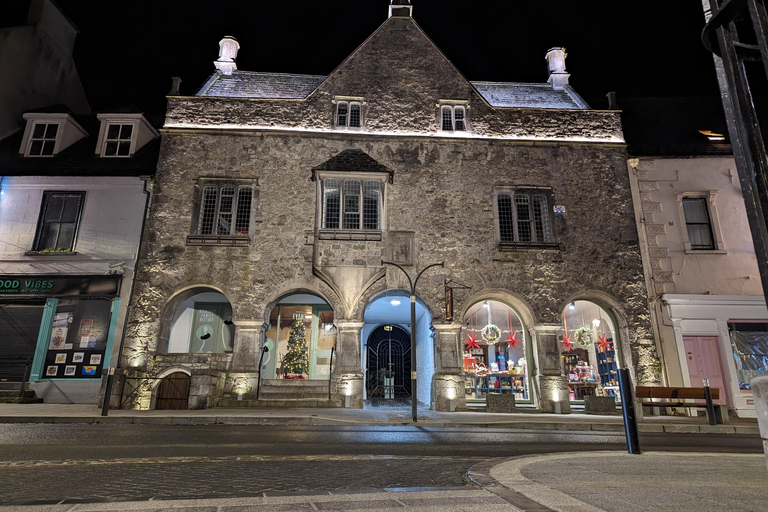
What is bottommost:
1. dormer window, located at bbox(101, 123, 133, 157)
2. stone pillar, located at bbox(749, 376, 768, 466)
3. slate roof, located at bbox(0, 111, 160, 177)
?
stone pillar, located at bbox(749, 376, 768, 466)

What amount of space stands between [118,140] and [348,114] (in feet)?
31.4

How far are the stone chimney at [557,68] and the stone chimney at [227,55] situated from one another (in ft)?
50.5

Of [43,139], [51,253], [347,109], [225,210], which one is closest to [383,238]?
[347,109]

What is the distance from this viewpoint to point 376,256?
55.9ft

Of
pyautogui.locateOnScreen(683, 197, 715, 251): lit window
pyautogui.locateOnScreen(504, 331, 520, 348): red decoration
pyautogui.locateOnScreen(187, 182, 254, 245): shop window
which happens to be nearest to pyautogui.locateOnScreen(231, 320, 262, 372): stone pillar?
pyautogui.locateOnScreen(187, 182, 254, 245): shop window

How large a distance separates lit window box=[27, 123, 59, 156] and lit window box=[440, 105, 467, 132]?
53.3ft

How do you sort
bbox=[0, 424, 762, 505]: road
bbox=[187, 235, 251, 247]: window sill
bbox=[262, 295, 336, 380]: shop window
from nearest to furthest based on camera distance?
bbox=[0, 424, 762, 505]: road, bbox=[187, 235, 251, 247]: window sill, bbox=[262, 295, 336, 380]: shop window

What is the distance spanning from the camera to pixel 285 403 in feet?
50.8

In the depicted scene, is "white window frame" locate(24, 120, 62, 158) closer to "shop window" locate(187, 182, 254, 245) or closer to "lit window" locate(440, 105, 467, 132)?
"shop window" locate(187, 182, 254, 245)

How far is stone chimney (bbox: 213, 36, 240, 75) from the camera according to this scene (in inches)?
868

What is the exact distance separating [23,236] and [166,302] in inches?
253

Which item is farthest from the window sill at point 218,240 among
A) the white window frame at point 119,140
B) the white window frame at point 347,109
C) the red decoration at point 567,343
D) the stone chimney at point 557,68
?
the stone chimney at point 557,68

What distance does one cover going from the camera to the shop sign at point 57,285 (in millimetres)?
16969

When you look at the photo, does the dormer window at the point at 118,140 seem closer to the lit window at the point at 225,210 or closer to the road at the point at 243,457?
the lit window at the point at 225,210
